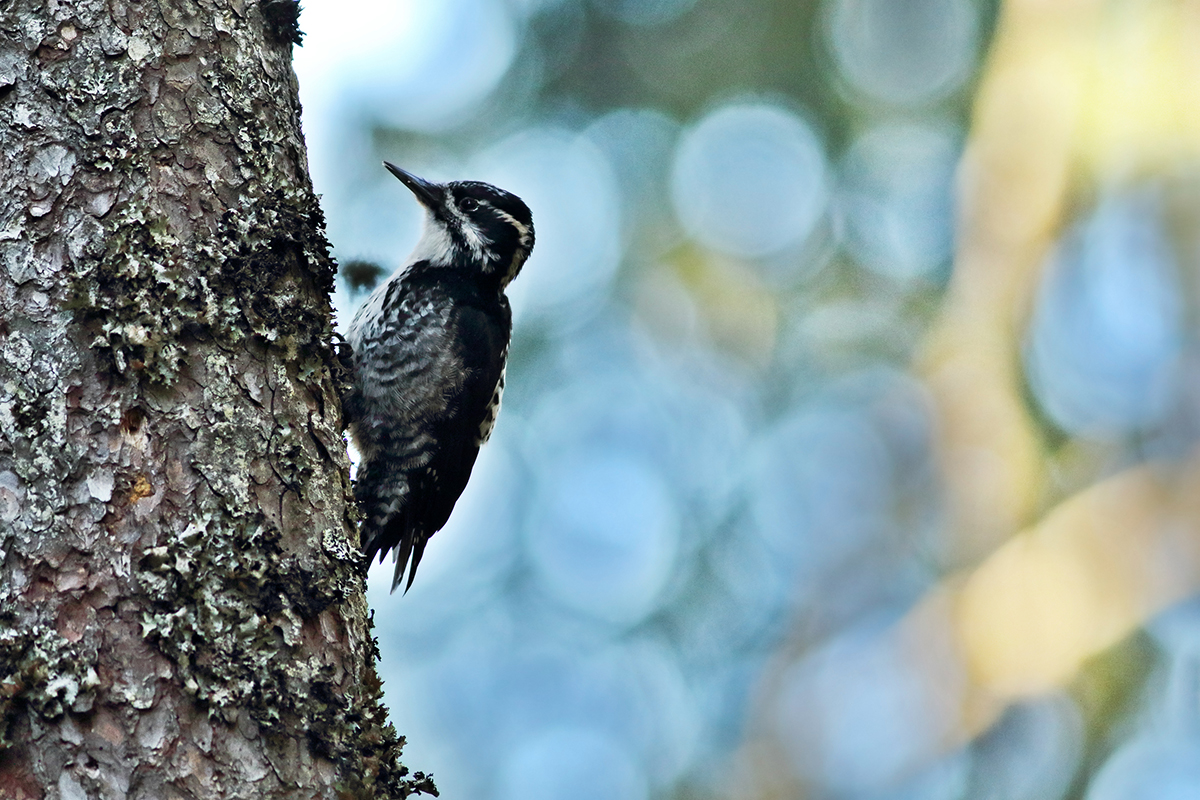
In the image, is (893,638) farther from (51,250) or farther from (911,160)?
(51,250)

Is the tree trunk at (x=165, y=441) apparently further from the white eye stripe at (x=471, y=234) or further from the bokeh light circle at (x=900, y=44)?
the bokeh light circle at (x=900, y=44)

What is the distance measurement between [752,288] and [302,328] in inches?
267

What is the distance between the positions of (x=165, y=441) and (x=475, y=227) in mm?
2719

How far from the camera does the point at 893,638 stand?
22.9ft

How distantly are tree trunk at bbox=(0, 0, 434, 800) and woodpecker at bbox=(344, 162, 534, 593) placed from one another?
4.90 ft

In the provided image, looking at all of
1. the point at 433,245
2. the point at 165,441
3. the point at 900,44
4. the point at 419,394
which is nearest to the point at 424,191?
the point at 433,245

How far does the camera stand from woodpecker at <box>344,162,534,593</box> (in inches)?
157

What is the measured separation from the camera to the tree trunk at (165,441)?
1.83m

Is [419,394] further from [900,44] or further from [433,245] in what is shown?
[900,44]

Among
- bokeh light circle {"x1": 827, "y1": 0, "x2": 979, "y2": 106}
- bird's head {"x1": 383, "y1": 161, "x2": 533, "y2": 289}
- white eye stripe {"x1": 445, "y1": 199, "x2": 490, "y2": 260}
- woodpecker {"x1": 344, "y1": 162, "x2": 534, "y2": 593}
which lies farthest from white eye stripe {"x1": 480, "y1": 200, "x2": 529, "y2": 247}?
bokeh light circle {"x1": 827, "y1": 0, "x2": 979, "y2": 106}

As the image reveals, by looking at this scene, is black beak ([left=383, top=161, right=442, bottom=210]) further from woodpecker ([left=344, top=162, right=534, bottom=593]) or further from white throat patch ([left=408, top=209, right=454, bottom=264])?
woodpecker ([left=344, top=162, right=534, bottom=593])

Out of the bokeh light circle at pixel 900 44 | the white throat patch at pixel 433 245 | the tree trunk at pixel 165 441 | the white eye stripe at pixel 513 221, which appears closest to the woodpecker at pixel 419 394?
the white throat patch at pixel 433 245

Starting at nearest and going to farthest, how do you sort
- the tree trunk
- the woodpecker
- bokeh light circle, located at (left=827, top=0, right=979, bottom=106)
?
the tree trunk < the woodpecker < bokeh light circle, located at (left=827, top=0, right=979, bottom=106)

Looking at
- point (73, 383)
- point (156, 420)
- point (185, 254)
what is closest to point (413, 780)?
point (156, 420)
